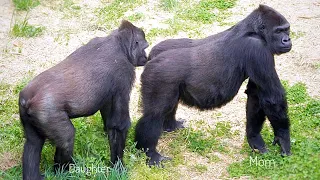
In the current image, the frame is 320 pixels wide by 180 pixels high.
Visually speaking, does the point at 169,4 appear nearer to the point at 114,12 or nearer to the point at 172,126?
the point at 114,12

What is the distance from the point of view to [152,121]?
224 inches

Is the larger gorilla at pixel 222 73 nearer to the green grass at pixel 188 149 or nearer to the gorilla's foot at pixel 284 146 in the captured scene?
the gorilla's foot at pixel 284 146

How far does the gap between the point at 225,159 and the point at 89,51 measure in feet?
6.05

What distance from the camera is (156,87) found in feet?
18.4

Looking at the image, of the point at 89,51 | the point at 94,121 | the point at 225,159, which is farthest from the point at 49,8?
the point at 225,159

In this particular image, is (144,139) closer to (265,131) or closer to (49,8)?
(265,131)

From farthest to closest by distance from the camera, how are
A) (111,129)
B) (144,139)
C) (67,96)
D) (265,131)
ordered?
(265,131) → (144,139) → (111,129) → (67,96)

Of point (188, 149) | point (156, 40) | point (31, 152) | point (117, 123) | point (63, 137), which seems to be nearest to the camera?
point (63, 137)

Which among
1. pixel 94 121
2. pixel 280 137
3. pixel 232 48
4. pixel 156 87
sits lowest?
pixel 94 121

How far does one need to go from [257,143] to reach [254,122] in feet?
0.74

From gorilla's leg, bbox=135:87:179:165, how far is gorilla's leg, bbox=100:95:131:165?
331 millimetres

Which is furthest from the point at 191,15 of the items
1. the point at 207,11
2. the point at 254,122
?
the point at 254,122

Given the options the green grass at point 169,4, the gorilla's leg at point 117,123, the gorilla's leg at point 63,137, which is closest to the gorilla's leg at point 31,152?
the gorilla's leg at point 63,137

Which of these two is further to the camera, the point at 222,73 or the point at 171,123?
the point at 171,123
